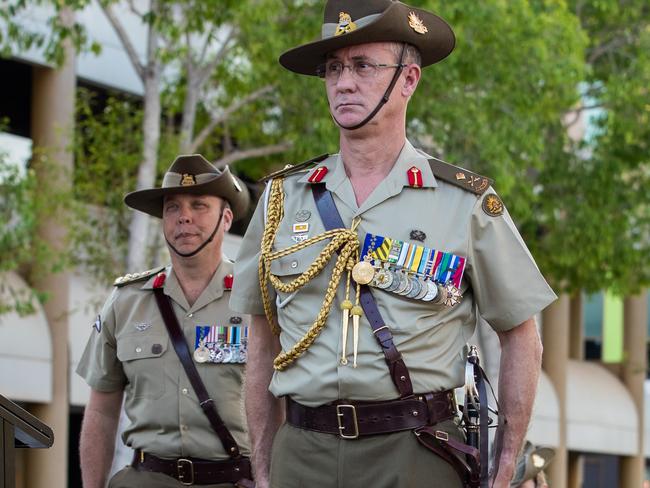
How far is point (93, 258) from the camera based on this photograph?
17.6m

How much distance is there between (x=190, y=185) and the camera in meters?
8.09

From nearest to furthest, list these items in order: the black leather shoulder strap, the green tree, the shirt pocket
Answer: the black leather shoulder strap, the shirt pocket, the green tree

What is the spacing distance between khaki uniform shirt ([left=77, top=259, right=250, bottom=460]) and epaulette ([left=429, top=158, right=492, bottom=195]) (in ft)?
7.86

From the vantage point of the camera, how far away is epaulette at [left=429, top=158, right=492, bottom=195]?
17.9 ft

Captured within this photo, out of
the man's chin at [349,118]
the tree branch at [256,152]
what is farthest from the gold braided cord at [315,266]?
the tree branch at [256,152]

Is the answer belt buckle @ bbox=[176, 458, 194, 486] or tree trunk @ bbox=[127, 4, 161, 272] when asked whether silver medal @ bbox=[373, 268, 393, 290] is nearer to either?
belt buckle @ bbox=[176, 458, 194, 486]

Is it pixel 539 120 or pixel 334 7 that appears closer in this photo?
pixel 334 7

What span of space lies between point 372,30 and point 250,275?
0.95 metres

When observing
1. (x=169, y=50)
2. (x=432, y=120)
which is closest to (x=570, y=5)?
(x=432, y=120)

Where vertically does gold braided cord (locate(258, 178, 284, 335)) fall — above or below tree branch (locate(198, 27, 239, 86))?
below

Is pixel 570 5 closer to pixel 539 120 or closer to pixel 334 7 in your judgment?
pixel 539 120

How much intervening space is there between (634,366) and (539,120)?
17.5 m

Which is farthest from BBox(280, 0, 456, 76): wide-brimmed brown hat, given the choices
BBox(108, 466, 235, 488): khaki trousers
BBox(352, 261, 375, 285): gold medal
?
BBox(108, 466, 235, 488): khaki trousers

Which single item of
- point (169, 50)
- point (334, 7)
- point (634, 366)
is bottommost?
point (634, 366)
